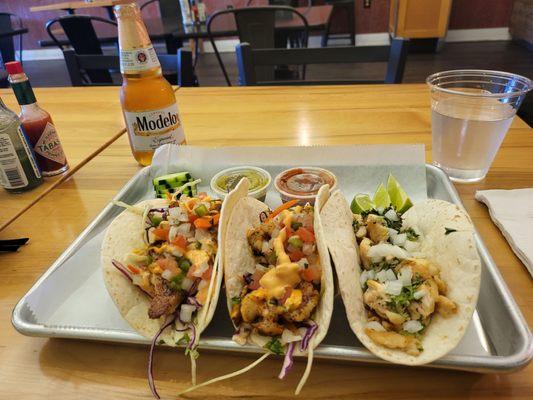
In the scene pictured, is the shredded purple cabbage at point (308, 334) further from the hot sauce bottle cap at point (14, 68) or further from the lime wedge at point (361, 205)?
the hot sauce bottle cap at point (14, 68)

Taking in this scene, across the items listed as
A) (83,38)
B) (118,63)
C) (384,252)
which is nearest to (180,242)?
(384,252)

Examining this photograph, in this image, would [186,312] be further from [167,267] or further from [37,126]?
[37,126]

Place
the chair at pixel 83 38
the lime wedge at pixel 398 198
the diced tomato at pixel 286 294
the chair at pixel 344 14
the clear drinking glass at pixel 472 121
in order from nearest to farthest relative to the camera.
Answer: the diced tomato at pixel 286 294 < the lime wedge at pixel 398 198 < the clear drinking glass at pixel 472 121 < the chair at pixel 83 38 < the chair at pixel 344 14

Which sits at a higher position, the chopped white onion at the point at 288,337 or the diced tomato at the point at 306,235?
the diced tomato at the point at 306,235

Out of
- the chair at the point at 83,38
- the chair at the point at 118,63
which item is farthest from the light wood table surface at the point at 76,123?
the chair at the point at 83,38

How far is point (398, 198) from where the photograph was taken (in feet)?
4.05

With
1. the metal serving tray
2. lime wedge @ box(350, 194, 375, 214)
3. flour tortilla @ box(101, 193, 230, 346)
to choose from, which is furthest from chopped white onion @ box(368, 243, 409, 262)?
flour tortilla @ box(101, 193, 230, 346)

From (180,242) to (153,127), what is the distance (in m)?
0.61

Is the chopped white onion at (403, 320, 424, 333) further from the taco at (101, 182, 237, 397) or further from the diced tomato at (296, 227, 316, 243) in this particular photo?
the taco at (101, 182, 237, 397)

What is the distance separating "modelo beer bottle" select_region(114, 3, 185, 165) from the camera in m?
1.37

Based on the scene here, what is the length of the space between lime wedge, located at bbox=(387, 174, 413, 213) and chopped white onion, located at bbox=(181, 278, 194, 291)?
0.66 metres

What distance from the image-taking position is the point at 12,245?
4.09 ft

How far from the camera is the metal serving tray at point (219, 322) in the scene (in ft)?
2.53

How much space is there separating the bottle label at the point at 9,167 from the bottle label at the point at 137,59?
1.60 ft
